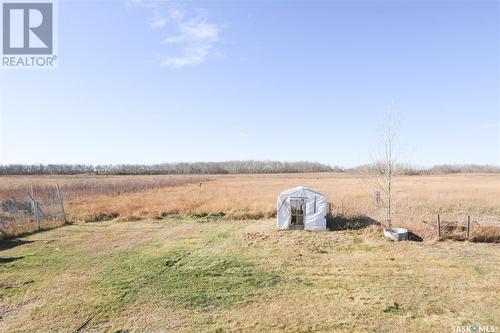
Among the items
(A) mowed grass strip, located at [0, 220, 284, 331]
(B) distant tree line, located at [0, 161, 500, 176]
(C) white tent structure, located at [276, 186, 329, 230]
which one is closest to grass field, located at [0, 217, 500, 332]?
(A) mowed grass strip, located at [0, 220, 284, 331]

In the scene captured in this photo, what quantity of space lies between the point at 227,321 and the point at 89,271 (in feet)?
19.3

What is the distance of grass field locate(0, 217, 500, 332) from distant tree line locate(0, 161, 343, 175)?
120246 millimetres

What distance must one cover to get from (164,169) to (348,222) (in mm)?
146774

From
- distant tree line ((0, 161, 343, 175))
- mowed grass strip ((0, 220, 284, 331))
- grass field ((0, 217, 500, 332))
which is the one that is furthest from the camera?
distant tree line ((0, 161, 343, 175))

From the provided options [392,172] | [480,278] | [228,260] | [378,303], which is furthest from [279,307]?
[392,172]

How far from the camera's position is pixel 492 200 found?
1073 inches

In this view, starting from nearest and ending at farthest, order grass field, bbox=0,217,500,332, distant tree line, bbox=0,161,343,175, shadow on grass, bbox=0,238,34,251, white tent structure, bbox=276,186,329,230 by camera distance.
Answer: grass field, bbox=0,217,500,332, shadow on grass, bbox=0,238,34,251, white tent structure, bbox=276,186,329,230, distant tree line, bbox=0,161,343,175

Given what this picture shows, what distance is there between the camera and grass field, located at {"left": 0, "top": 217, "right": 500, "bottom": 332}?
7113 mm

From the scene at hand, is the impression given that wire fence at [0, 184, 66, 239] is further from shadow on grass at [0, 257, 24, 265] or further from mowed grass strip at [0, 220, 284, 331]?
shadow on grass at [0, 257, 24, 265]

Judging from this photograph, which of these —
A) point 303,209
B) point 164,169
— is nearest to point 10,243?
point 303,209

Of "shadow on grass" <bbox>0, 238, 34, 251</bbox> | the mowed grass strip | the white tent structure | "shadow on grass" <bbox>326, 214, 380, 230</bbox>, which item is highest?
the white tent structure

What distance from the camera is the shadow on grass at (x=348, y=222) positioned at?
17.3 meters

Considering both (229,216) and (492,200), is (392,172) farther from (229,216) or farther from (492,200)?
(492,200)

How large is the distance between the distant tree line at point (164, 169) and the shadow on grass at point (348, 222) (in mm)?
118544
